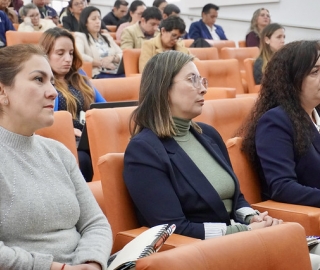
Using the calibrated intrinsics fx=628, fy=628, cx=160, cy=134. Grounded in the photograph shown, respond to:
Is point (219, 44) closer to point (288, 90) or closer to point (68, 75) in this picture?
point (68, 75)

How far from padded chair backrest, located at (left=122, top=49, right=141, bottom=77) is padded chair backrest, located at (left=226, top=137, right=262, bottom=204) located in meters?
2.90

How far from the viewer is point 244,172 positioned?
2527 mm

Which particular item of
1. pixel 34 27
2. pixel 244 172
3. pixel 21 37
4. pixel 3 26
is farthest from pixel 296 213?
pixel 34 27

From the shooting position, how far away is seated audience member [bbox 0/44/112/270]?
1.62 meters

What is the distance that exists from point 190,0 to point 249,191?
29.1 ft

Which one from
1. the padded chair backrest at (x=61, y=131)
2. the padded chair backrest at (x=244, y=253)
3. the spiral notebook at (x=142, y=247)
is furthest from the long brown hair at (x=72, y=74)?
the padded chair backrest at (x=244, y=253)

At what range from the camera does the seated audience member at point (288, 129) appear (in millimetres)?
2398

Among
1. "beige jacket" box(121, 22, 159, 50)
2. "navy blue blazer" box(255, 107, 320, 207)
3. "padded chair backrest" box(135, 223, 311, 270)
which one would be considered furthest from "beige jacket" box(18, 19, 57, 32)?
"padded chair backrest" box(135, 223, 311, 270)

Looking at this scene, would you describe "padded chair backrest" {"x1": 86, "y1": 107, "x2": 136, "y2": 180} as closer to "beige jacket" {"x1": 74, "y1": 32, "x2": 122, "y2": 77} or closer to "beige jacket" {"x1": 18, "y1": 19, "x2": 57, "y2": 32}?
"beige jacket" {"x1": 74, "y1": 32, "x2": 122, "y2": 77}

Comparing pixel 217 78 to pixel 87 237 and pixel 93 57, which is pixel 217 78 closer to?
pixel 93 57

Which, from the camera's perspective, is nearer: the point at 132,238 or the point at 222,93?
the point at 132,238

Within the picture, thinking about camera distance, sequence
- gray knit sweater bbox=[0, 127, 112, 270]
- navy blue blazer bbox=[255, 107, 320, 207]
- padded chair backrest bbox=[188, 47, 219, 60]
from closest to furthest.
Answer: gray knit sweater bbox=[0, 127, 112, 270] → navy blue blazer bbox=[255, 107, 320, 207] → padded chair backrest bbox=[188, 47, 219, 60]

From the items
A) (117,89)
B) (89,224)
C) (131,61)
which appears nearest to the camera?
(89,224)

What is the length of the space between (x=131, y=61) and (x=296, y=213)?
131 inches
